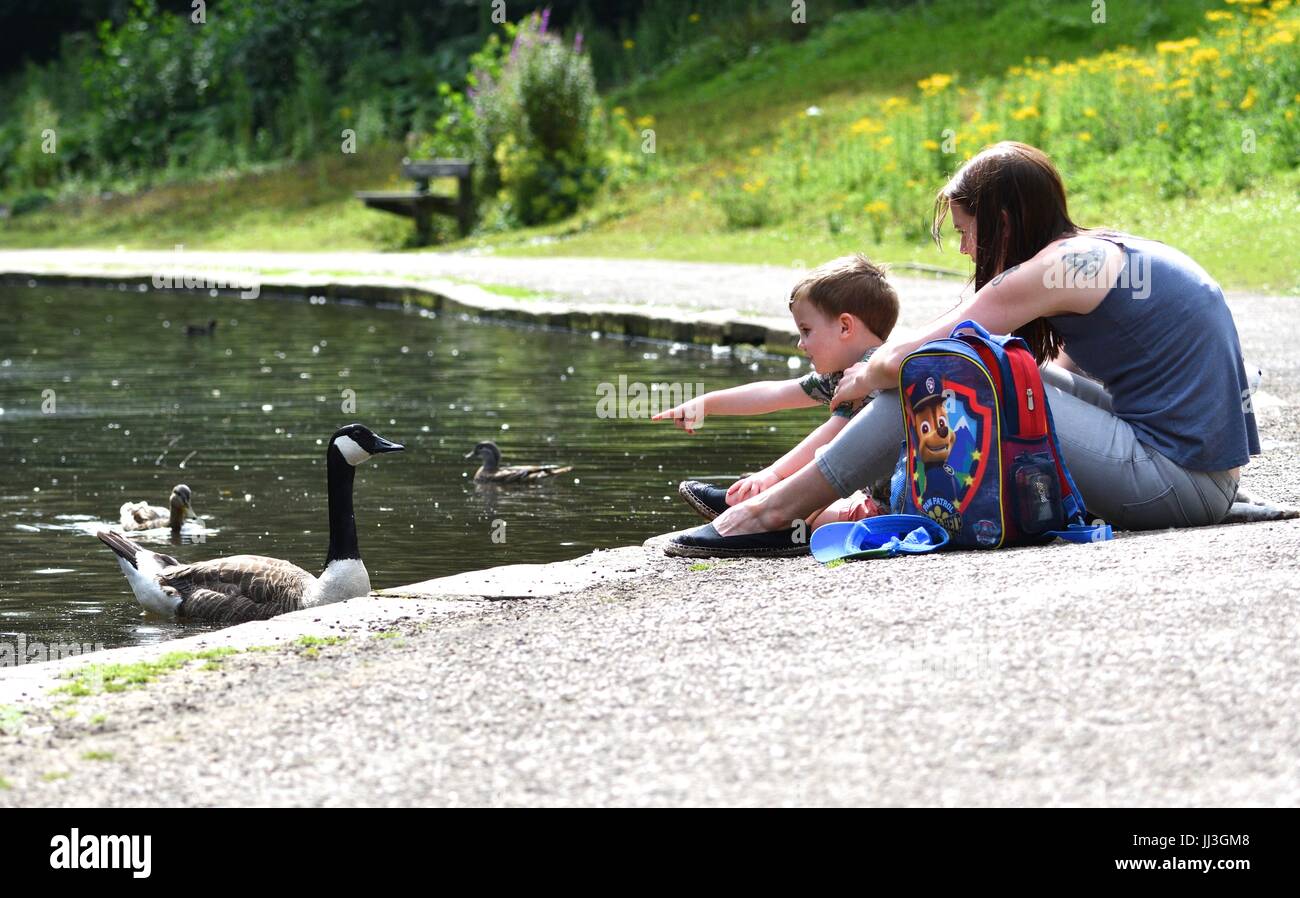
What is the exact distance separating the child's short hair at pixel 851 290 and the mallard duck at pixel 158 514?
144 inches

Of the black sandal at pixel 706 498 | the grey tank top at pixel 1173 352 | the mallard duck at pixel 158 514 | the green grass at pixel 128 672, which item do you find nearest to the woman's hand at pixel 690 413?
the black sandal at pixel 706 498

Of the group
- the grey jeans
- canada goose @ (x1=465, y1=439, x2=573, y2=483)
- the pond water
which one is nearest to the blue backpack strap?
the grey jeans

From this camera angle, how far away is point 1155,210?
55.2 feet

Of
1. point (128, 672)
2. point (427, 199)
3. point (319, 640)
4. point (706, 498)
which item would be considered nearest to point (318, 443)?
point (706, 498)

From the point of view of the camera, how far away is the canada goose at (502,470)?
342 inches

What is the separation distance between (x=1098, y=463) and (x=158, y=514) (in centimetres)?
468

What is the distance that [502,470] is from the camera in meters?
8.80

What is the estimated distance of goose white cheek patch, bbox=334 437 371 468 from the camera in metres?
7.02

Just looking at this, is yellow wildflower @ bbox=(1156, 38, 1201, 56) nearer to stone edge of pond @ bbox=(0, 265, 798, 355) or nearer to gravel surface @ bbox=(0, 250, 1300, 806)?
stone edge of pond @ bbox=(0, 265, 798, 355)

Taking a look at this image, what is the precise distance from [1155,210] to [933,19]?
1162 cm

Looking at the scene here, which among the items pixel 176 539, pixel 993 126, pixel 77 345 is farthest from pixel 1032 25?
pixel 176 539

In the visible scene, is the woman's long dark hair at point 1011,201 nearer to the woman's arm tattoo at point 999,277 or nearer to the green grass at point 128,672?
the woman's arm tattoo at point 999,277

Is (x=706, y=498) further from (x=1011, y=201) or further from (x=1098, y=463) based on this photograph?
(x=1011, y=201)
